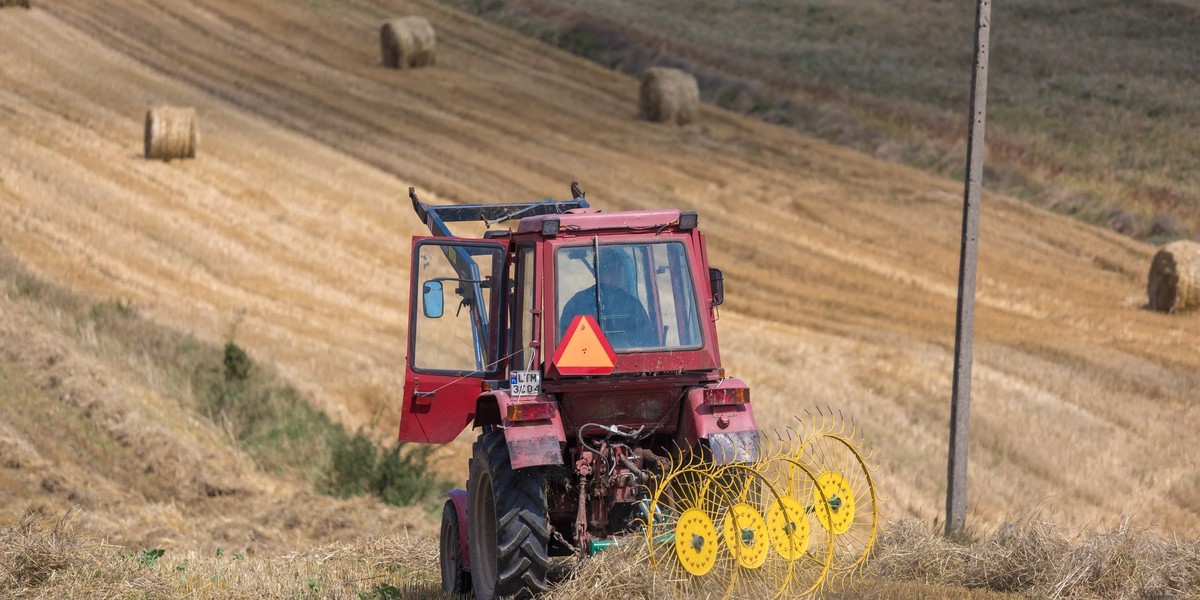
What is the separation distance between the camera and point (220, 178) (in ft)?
85.1

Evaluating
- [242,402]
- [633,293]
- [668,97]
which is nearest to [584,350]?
[633,293]

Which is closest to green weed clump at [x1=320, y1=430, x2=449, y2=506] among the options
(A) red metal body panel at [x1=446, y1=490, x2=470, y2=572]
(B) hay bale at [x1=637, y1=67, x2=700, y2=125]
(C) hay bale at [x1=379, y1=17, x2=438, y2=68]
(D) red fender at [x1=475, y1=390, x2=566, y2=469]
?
(A) red metal body panel at [x1=446, y1=490, x2=470, y2=572]

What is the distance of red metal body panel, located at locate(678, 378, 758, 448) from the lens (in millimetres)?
7984

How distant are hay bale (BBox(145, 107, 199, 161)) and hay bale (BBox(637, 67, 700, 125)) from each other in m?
12.5

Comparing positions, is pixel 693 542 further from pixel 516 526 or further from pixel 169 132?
pixel 169 132

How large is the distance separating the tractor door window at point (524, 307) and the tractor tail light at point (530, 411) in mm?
595

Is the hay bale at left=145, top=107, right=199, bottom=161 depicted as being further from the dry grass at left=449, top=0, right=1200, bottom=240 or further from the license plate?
the license plate

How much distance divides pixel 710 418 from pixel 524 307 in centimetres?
139

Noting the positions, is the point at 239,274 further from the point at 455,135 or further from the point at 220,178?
the point at 455,135

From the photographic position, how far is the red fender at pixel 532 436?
7629 mm

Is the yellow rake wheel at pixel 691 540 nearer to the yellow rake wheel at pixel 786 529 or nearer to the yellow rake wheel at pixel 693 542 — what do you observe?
the yellow rake wheel at pixel 693 542

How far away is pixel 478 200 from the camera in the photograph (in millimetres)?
27188

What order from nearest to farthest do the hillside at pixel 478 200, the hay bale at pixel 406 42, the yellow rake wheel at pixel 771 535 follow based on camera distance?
the yellow rake wheel at pixel 771 535, the hillside at pixel 478 200, the hay bale at pixel 406 42

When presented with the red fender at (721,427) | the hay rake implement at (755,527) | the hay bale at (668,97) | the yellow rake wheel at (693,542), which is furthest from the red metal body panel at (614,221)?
the hay bale at (668,97)
